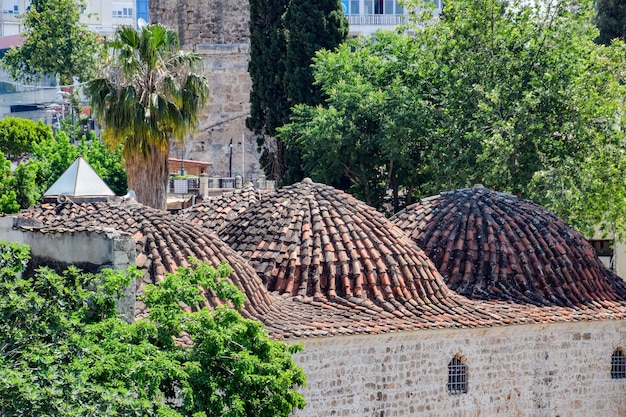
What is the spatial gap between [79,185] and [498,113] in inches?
390

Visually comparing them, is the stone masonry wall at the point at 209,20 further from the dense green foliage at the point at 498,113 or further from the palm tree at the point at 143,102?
the palm tree at the point at 143,102

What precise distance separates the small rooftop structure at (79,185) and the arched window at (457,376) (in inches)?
255

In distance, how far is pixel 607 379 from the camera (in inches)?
957

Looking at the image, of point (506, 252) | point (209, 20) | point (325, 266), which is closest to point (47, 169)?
point (209, 20)

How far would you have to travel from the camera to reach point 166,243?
20703mm

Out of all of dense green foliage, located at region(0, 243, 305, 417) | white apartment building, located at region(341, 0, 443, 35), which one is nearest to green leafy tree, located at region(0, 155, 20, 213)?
dense green foliage, located at region(0, 243, 305, 417)

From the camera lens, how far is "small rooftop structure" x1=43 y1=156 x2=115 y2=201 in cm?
2545

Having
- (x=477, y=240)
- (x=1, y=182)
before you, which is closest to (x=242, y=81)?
(x=1, y=182)

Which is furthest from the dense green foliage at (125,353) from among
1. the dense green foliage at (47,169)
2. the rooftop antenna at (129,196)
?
the dense green foliage at (47,169)

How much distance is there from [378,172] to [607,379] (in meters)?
12.7

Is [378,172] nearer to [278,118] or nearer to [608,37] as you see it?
[278,118]

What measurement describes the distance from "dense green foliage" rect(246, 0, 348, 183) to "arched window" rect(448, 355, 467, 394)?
63.8ft

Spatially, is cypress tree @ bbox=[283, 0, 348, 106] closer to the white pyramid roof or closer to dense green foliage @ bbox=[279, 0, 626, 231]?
dense green foliage @ bbox=[279, 0, 626, 231]

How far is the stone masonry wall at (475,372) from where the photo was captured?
819 inches
